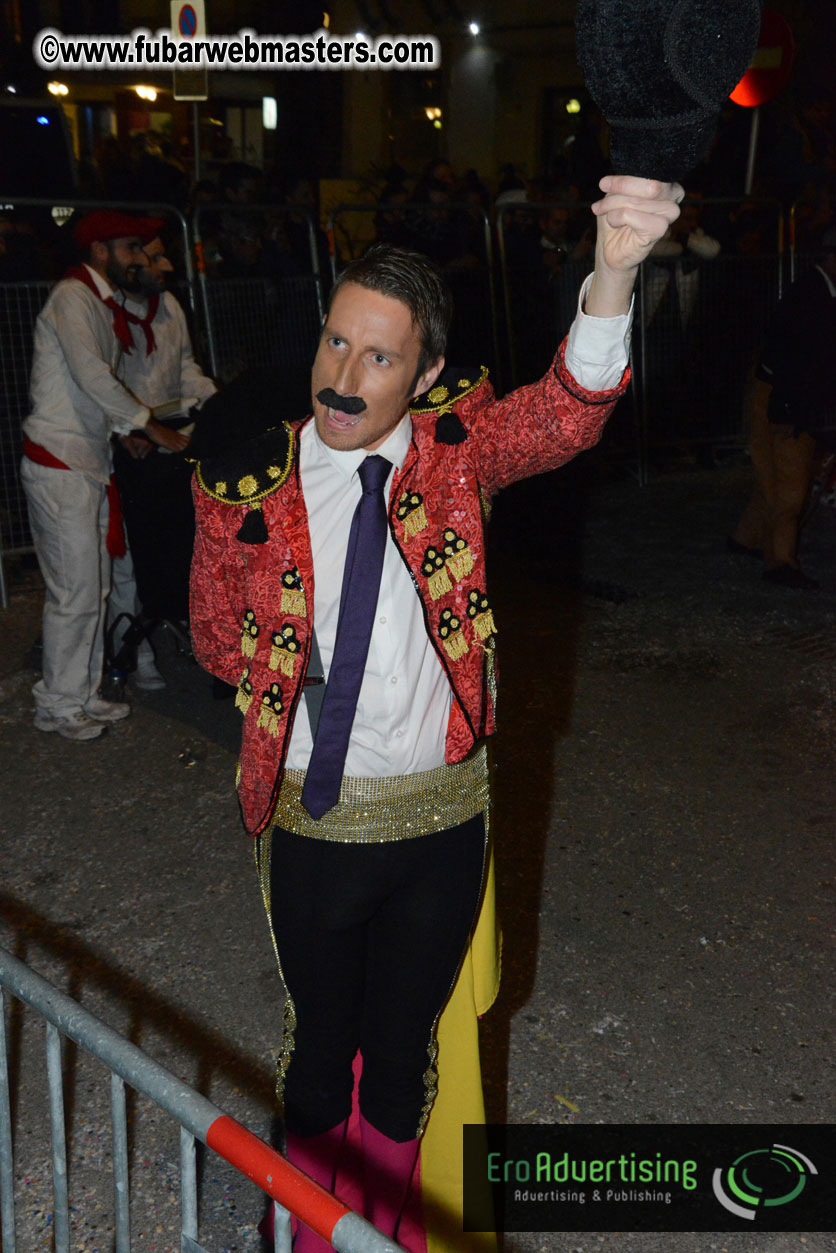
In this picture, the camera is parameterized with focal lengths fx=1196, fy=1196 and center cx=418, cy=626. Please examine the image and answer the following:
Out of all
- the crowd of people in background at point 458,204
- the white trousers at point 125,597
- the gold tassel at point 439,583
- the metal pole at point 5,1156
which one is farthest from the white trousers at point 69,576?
the metal pole at point 5,1156

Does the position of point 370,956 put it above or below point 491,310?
below

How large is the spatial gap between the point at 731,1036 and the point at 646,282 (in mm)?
8108

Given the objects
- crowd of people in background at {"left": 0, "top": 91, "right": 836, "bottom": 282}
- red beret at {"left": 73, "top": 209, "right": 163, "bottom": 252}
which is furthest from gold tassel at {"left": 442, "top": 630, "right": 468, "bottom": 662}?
crowd of people in background at {"left": 0, "top": 91, "right": 836, "bottom": 282}

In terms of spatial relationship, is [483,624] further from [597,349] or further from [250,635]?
[597,349]

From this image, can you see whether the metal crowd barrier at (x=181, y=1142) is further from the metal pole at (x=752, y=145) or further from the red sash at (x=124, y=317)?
the metal pole at (x=752, y=145)

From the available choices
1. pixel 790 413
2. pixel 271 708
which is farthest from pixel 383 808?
pixel 790 413

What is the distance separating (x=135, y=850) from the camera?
4586mm

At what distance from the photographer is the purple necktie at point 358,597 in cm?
220

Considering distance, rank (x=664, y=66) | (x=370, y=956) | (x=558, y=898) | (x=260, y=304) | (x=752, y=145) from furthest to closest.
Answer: (x=752, y=145) < (x=260, y=304) < (x=558, y=898) < (x=370, y=956) < (x=664, y=66)

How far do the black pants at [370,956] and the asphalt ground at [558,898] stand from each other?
0.71 m

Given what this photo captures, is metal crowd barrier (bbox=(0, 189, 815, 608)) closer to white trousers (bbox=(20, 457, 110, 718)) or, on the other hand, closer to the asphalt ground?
white trousers (bbox=(20, 457, 110, 718))

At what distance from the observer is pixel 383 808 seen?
89.6 inches

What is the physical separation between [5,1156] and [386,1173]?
2.68ft

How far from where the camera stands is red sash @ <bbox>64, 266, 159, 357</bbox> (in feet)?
17.5
